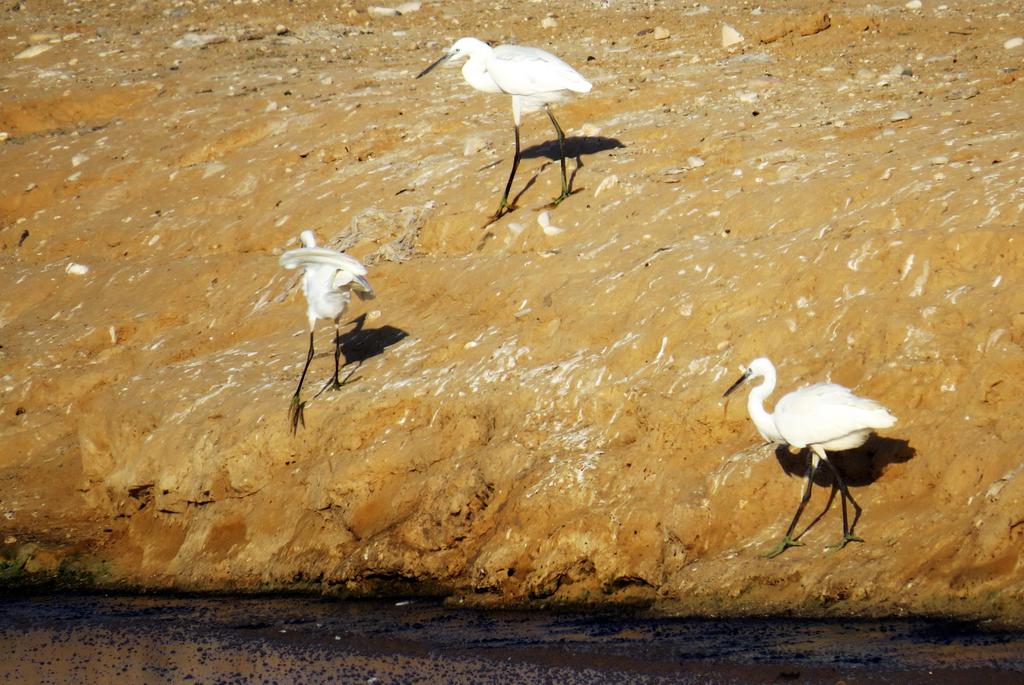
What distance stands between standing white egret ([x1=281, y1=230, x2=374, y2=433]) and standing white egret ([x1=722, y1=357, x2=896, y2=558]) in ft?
11.6

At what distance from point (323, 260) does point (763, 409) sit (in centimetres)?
384

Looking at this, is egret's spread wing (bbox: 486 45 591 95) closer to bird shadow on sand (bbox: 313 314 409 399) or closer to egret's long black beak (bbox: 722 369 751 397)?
bird shadow on sand (bbox: 313 314 409 399)

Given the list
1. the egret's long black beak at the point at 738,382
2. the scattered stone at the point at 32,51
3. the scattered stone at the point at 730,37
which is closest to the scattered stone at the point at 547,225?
the egret's long black beak at the point at 738,382

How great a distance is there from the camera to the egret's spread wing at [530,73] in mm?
11820

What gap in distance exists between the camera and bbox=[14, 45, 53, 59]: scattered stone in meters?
20.2

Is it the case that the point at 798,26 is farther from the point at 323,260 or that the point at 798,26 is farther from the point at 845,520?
the point at 845,520

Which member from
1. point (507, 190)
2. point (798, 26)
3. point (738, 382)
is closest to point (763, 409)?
point (738, 382)

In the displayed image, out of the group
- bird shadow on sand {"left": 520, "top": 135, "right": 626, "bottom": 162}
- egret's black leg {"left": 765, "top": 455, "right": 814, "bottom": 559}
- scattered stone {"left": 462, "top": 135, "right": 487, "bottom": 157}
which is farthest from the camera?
scattered stone {"left": 462, "top": 135, "right": 487, "bottom": 157}

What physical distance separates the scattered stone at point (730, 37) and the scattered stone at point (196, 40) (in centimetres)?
767

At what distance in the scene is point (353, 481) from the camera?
9961 millimetres

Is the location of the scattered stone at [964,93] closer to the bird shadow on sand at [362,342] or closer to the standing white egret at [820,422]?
the bird shadow on sand at [362,342]

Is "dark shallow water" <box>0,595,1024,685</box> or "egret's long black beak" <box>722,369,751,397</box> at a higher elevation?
"egret's long black beak" <box>722,369,751,397</box>

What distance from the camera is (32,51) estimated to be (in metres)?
20.4

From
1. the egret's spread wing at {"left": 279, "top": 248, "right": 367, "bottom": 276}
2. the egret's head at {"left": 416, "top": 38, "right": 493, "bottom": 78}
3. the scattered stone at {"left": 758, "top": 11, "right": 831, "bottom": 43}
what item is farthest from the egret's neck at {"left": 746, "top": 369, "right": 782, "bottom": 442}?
the scattered stone at {"left": 758, "top": 11, "right": 831, "bottom": 43}
